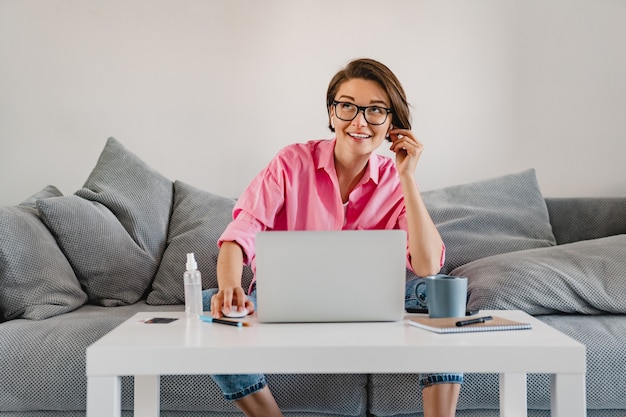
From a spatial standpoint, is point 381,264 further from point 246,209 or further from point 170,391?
point 170,391

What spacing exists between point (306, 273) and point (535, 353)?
403 mm

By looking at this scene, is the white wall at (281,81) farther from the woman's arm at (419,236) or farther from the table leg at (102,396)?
the table leg at (102,396)

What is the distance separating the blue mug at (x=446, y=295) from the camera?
131cm

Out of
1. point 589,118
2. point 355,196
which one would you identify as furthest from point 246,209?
point 589,118

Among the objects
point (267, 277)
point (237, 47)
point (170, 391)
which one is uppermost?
point (237, 47)

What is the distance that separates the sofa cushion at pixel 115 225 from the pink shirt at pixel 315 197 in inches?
23.0

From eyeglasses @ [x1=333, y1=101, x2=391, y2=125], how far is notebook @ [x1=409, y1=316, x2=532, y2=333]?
0.63 m

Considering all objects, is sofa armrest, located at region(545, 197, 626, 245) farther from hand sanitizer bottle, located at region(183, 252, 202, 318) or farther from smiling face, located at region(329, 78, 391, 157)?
hand sanitizer bottle, located at region(183, 252, 202, 318)

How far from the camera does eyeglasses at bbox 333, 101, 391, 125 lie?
1.76 meters

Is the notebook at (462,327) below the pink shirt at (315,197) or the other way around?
below

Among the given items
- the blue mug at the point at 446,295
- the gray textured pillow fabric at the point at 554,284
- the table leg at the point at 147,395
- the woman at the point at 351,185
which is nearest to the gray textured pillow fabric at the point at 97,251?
the woman at the point at 351,185

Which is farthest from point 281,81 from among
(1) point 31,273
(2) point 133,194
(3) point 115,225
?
(1) point 31,273

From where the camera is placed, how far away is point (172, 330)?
4.09 feet

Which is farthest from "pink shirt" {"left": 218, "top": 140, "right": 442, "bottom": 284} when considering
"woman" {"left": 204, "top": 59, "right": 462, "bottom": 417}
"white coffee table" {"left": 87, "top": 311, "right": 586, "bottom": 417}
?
"white coffee table" {"left": 87, "top": 311, "right": 586, "bottom": 417}
